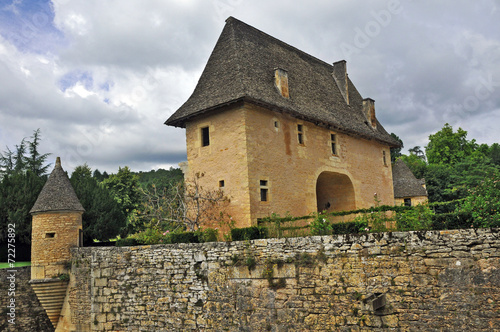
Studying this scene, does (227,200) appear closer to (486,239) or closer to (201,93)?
(201,93)

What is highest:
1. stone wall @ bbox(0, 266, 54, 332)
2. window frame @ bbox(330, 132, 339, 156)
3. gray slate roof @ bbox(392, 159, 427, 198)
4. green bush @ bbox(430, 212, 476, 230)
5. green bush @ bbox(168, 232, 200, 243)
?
window frame @ bbox(330, 132, 339, 156)

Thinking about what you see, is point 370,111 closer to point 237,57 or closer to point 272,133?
point 272,133

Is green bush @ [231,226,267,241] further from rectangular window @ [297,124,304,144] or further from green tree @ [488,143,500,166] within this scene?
green tree @ [488,143,500,166]

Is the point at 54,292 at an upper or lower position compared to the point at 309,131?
lower

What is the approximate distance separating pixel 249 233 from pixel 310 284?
2.70 m

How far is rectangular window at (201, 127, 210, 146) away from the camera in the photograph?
63.6 ft

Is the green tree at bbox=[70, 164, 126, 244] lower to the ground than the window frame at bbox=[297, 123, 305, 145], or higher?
lower

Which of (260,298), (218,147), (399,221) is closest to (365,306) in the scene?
(399,221)

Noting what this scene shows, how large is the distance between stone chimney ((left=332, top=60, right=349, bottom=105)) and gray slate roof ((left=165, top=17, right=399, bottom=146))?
1.45ft

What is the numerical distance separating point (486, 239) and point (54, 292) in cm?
1662

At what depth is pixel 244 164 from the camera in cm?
1741

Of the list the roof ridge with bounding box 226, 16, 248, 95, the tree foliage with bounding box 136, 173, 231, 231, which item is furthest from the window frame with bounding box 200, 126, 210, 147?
the roof ridge with bounding box 226, 16, 248, 95

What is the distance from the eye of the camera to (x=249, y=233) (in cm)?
1215

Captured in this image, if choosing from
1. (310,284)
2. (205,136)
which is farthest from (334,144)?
(310,284)
